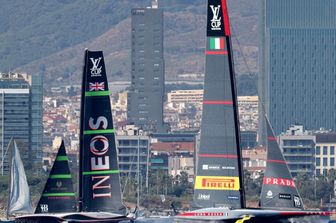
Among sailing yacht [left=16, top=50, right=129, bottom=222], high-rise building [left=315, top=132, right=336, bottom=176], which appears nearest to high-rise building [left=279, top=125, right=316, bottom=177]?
high-rise building [left=315, top=132, right=336, bottom=176]

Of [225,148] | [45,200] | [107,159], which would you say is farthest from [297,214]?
[45,200]

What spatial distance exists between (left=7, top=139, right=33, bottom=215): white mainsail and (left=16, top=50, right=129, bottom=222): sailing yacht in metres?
18.0

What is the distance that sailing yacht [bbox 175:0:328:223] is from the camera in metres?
55.5

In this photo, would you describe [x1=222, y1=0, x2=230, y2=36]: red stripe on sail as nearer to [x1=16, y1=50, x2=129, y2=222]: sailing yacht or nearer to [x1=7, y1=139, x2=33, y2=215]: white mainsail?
[x1=16, y1=50, x2=129, y2=222]: sailing yacht

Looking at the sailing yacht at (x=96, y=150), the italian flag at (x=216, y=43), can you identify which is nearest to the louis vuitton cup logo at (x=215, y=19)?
the italian flag at (x=216, y=43)

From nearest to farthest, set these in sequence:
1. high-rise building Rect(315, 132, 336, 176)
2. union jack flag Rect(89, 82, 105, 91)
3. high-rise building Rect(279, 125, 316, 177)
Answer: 1. union jack flag Rect(89, 82, 105, 91)
2. high-rise building Rect(279, 125, 316, 177)
3. high-rise building Rect(315, 132, 336, 176)

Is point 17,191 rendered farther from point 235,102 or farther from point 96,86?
point 235,102

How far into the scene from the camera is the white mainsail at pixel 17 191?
81.8m

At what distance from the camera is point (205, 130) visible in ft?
183

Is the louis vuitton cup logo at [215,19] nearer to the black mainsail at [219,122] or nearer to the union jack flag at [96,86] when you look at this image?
the black mainsail at [219,122]

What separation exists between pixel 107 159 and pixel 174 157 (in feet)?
420

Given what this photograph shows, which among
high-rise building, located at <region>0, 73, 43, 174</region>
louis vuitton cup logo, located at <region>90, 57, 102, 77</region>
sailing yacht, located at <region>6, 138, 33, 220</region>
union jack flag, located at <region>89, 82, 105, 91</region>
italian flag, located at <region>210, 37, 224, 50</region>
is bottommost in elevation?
sailing yacht, located at <region>6, 138, 33, 220</region>

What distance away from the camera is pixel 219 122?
55.8 m

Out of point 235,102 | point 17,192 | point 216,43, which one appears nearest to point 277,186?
point 235,102
